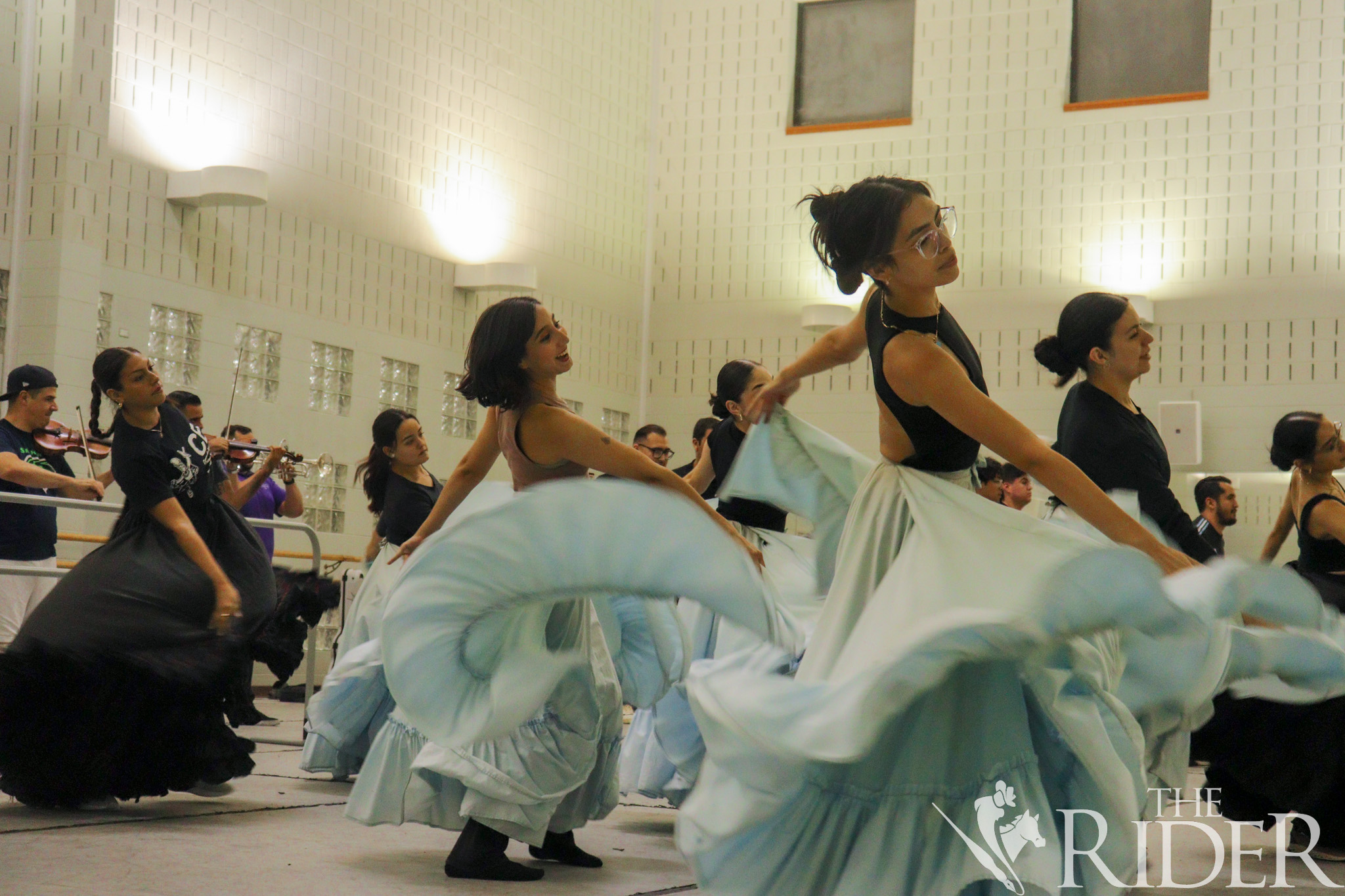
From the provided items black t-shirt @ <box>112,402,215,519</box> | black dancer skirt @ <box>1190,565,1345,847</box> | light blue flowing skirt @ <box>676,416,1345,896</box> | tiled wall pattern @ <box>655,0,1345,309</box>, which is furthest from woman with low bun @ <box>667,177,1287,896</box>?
tiled wall pattern @ <box>655,0,1345,309</box>

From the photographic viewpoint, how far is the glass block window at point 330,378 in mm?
8492

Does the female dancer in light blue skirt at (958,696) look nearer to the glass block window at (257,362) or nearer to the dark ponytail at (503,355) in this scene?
the dark ponytail at (503,355)

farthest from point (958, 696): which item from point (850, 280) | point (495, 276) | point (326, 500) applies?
point (495, 276)

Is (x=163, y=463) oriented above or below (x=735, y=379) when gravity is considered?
below

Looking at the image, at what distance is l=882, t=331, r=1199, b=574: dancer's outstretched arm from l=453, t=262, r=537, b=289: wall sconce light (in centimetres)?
737

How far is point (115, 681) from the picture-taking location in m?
3.75

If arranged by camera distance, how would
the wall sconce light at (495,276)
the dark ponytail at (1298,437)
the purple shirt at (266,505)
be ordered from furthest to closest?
the wall sconce light at (495,276) < the purple shirt at (266,505) < the dark ponytail at (1298,437)

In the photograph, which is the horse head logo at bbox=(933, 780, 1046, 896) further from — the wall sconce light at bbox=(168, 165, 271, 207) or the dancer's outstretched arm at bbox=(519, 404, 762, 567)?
the wall sconce light at bbox=(168, 165, 271, 207)

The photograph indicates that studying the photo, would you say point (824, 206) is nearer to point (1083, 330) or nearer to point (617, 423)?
point (1083, 330)

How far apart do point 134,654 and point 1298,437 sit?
10.8ft

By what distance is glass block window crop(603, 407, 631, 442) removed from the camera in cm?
1117

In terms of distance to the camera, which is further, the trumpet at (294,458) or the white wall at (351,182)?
the white wall at (351,182)

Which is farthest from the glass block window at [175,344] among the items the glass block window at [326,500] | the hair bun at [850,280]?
the hair bun at [850,280]

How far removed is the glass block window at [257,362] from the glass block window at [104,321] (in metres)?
0.80
